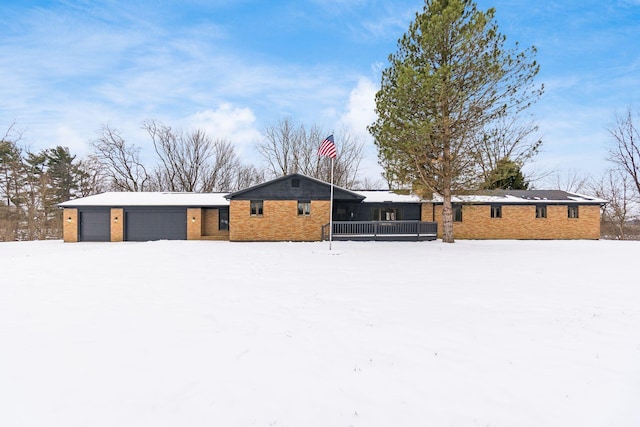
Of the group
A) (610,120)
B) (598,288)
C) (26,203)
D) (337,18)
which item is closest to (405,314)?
(598,288)

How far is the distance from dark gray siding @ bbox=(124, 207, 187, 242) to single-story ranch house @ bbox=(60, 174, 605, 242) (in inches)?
2.5

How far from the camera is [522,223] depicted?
21.1m

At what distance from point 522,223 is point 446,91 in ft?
39.5

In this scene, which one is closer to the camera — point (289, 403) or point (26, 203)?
point (289, 403)

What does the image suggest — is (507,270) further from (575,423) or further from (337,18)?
(337,18)

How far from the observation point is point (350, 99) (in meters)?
27.6

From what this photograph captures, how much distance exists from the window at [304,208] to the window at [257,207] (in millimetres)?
2503

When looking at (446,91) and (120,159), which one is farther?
(120,159)

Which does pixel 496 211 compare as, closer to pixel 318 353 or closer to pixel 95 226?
pixel 318 353

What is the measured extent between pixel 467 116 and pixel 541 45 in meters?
4.67

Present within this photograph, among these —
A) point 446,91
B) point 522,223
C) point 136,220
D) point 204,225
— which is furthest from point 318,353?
point 522,223

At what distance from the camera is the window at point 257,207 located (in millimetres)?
19531

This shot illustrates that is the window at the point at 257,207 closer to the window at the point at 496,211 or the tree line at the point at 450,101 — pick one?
the tree line at the point at 450,101

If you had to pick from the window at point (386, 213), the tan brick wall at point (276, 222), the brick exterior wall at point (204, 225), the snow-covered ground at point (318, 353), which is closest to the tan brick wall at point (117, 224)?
the brick exterior wall at point (204, 225)
